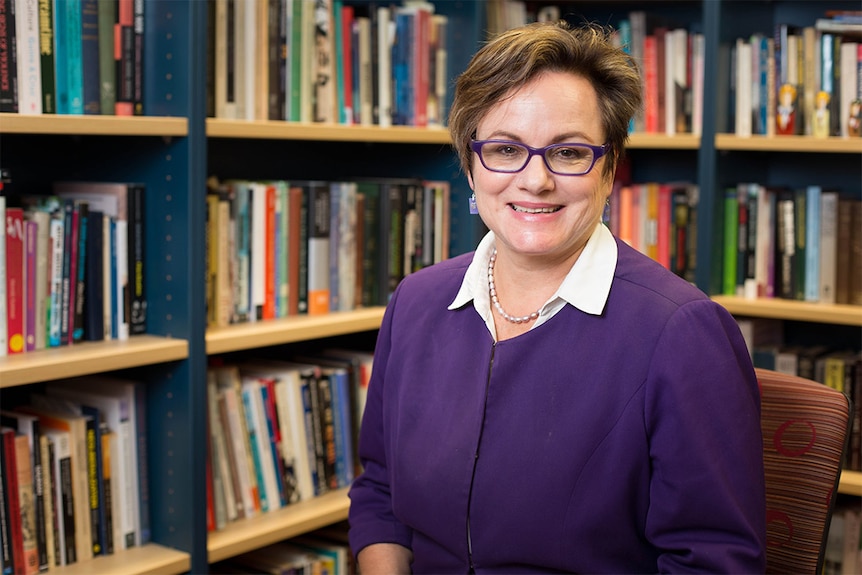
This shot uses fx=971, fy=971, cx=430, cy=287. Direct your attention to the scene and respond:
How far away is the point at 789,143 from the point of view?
2461 mm

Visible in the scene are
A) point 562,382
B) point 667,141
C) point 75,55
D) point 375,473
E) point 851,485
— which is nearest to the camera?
point 562,382

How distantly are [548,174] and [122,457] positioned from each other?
3.41ft

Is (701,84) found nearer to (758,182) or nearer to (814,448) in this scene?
(758,182)

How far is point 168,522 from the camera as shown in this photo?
1.93 meters

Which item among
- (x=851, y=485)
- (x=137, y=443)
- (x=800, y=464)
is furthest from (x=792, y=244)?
(x=137, y=443)

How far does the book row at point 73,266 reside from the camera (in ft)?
5.62

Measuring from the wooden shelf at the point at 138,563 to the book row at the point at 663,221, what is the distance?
1.53 m

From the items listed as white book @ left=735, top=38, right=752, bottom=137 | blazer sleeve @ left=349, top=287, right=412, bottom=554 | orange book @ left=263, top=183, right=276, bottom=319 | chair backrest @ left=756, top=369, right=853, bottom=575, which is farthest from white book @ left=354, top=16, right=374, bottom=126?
chair backrest @ left=756, top=369, right=853, bottom=575

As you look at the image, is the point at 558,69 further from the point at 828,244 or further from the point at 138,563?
the point at 828,244

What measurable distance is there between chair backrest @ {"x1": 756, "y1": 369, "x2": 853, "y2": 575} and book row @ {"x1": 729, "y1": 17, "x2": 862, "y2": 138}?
1265mm

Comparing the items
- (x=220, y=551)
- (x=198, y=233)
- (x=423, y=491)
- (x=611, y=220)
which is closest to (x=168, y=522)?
(x=220, y=551)

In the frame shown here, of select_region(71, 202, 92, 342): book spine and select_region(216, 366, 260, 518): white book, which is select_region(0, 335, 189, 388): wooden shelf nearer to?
select_region(71, 202, 92, 342): book spine

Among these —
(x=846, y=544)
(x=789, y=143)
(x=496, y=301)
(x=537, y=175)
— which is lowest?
(x=846, y=544)

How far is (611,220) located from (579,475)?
1.64m
